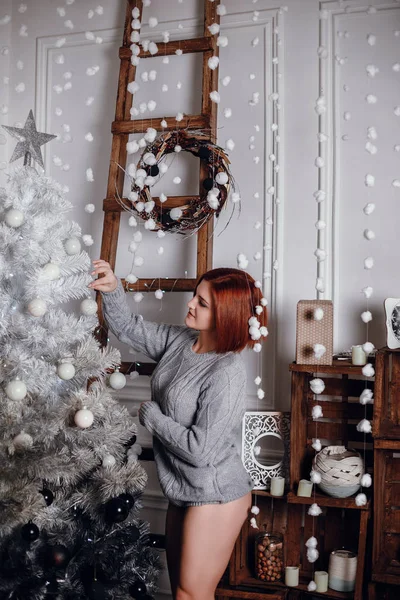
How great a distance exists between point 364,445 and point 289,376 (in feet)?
1.29

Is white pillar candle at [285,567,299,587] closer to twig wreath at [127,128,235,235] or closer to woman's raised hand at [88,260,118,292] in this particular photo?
woman's raised hand at [88,260,118,292]

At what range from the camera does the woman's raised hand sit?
2088 millimetres

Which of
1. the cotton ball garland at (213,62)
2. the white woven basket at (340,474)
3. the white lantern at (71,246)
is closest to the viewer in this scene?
the white lantern at (71,246)

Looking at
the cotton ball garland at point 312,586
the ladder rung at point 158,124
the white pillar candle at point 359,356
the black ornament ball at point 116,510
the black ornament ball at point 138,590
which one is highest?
the ladder rung at point 158,124

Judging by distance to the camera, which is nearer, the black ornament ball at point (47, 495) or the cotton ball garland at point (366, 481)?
the black ornament ball at point (47, 495)

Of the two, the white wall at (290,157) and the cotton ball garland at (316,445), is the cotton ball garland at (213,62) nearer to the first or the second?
the white wall at (290,157)

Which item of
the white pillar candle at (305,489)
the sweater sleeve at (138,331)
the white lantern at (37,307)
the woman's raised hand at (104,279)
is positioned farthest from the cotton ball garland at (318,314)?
the white lantern at (37,307)

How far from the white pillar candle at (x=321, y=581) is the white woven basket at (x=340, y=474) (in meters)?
0.27

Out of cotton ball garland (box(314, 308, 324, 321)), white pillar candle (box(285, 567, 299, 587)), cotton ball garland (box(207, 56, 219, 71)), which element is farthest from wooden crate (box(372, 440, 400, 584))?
cotton ball garland (box(207, 56, 219, 71))

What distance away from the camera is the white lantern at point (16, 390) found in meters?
1.68

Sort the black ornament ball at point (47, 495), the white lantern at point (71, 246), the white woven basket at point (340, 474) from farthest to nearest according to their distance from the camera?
the white woven basket at point (340, 474), the white lantern at point (71, 246), the black ornament ball at point (47, 495)

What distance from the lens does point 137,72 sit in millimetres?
2869

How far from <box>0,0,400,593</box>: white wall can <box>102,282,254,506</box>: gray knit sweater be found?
24.9 inches

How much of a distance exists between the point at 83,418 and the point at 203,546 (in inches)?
22.2
